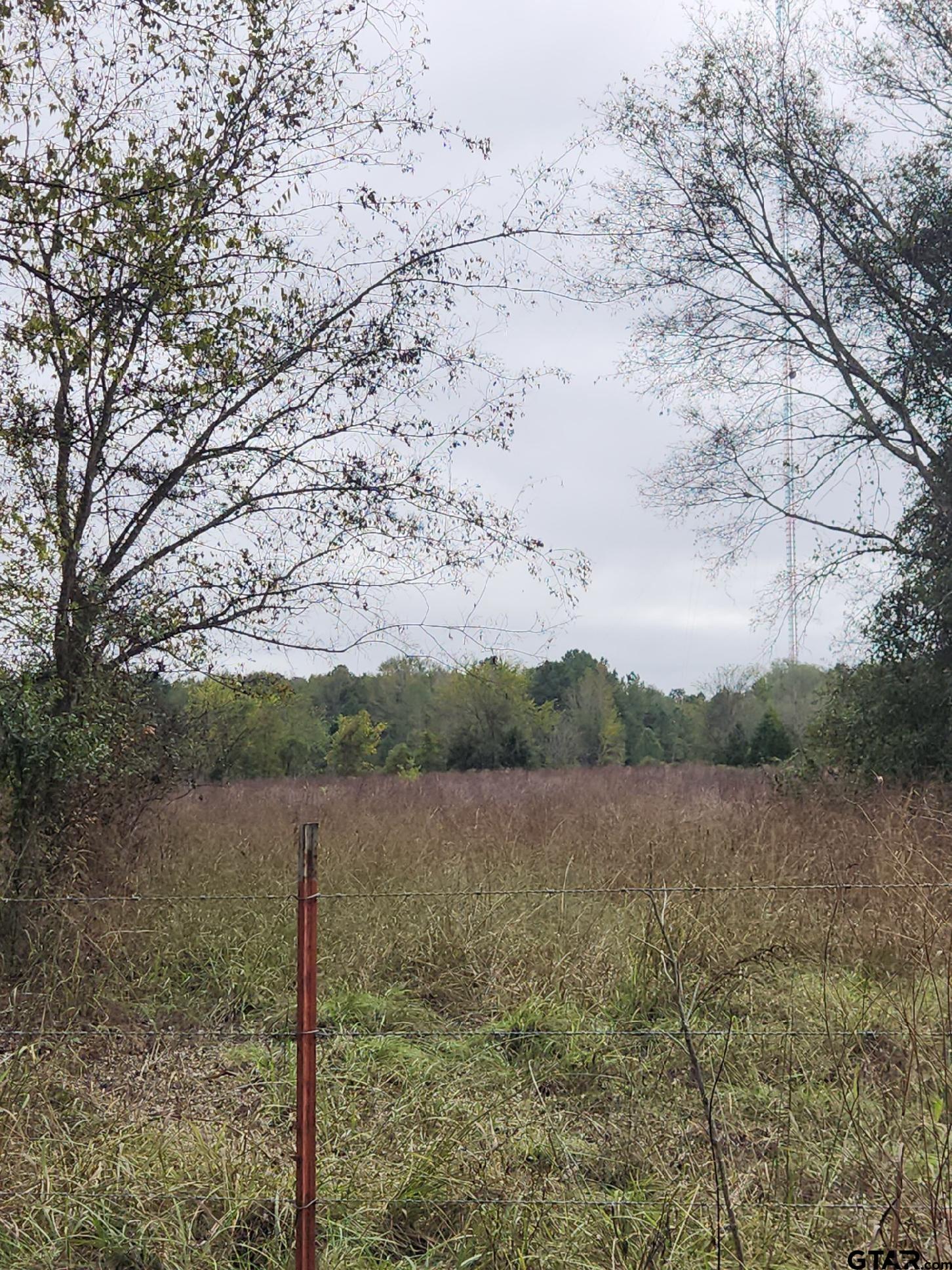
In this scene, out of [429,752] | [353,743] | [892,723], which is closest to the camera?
[892,723]

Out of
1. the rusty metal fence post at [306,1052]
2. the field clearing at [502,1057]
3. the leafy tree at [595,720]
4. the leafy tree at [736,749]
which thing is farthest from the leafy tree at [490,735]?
the rusty metal fence post at [306,1052]

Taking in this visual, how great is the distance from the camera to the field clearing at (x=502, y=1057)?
2.94m

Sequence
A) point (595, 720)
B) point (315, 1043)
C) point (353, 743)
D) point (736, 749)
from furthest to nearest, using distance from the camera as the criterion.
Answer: point (595, 720) → point (736, 749) → point (353, 743) → point (315, 1043)

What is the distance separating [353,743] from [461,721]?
2629 millimetres

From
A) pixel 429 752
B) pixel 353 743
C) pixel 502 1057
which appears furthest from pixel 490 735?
pixel 502 1057

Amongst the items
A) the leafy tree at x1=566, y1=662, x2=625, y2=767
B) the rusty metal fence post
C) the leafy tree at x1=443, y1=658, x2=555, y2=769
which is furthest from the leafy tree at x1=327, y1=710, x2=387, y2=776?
the rusty metal fence post

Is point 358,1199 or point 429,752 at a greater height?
point 429,752

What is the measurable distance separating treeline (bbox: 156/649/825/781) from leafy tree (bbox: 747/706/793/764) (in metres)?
0.05

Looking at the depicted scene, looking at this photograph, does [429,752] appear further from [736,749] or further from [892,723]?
[892,723]

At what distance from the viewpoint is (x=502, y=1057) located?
4.38 m

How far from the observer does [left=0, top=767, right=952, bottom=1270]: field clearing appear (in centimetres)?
294

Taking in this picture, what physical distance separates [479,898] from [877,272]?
32.9 feet

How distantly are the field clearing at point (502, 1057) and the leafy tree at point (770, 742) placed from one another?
16.5m

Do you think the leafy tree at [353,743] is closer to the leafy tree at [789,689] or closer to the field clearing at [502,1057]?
the field clearing at [502,1057]
